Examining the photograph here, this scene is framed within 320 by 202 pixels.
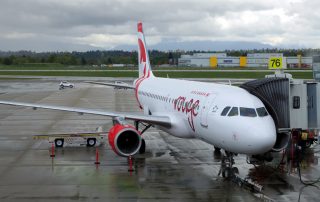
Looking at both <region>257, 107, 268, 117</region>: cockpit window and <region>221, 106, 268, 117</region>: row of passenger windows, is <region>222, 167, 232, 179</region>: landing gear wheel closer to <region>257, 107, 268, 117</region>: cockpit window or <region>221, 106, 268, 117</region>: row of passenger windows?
<region>221, 106, 268, 117</region>: row of passenger windows

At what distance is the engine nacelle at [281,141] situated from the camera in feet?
57.7

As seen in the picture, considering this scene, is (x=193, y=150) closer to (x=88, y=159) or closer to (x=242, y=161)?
(x=242, y=161)

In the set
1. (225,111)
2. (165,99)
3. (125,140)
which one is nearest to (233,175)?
(225,111)

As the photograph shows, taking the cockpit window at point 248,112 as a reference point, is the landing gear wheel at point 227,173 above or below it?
below

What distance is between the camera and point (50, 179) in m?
17.9

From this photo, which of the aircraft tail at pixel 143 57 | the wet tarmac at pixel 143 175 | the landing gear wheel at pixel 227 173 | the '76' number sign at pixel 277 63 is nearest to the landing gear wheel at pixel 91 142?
the wet tarmac at pixel 143 175

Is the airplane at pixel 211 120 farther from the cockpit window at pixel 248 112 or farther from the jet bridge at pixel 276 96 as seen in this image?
the jet bridge at pixel 276 96

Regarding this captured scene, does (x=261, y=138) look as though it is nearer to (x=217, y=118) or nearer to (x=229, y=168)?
(x=217, y=118)

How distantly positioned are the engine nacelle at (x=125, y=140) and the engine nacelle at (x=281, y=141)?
557cm

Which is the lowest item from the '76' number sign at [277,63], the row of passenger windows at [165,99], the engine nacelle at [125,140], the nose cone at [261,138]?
the engine nacelle at [125,140]

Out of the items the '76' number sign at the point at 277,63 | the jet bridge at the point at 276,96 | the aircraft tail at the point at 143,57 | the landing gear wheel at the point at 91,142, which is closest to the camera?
the jet bridge at the point at 276,96

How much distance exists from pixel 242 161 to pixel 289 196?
5.83 m

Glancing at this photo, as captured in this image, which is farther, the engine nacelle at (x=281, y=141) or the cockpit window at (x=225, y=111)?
the engine nacelle at (x=281, y=141)

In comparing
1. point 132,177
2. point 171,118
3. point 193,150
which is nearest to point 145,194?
point 132,177
